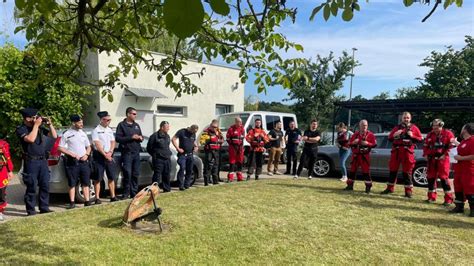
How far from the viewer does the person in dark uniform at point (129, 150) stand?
805 cm

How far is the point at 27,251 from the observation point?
464cm

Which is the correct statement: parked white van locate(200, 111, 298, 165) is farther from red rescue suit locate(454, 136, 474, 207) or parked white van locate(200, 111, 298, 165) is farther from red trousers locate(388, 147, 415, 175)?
red rescue suit locate(454, 136, 474, 207)

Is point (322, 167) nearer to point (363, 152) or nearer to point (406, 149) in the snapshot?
point (363, 152)

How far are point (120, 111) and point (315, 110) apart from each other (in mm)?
16151

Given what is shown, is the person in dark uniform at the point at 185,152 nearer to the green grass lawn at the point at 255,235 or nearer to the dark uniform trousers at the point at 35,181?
the green grass lawn at the point at 255,235

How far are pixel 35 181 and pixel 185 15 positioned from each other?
6575mm

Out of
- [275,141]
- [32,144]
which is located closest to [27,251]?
[32,144]

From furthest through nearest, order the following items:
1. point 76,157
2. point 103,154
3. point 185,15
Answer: point 103,154 < point 76,157 < point 185,15

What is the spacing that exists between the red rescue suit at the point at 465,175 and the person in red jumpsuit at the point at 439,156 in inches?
26.8

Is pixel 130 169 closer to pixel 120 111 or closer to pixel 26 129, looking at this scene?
pixel 26 129

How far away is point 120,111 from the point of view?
15250 mm

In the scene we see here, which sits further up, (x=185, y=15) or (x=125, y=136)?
(x=185, y=15)

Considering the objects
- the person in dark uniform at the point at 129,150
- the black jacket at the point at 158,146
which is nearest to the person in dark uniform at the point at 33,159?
the person in dark uniform at the point at 129,150

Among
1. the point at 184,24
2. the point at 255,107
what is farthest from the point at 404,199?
the point at 255,107
